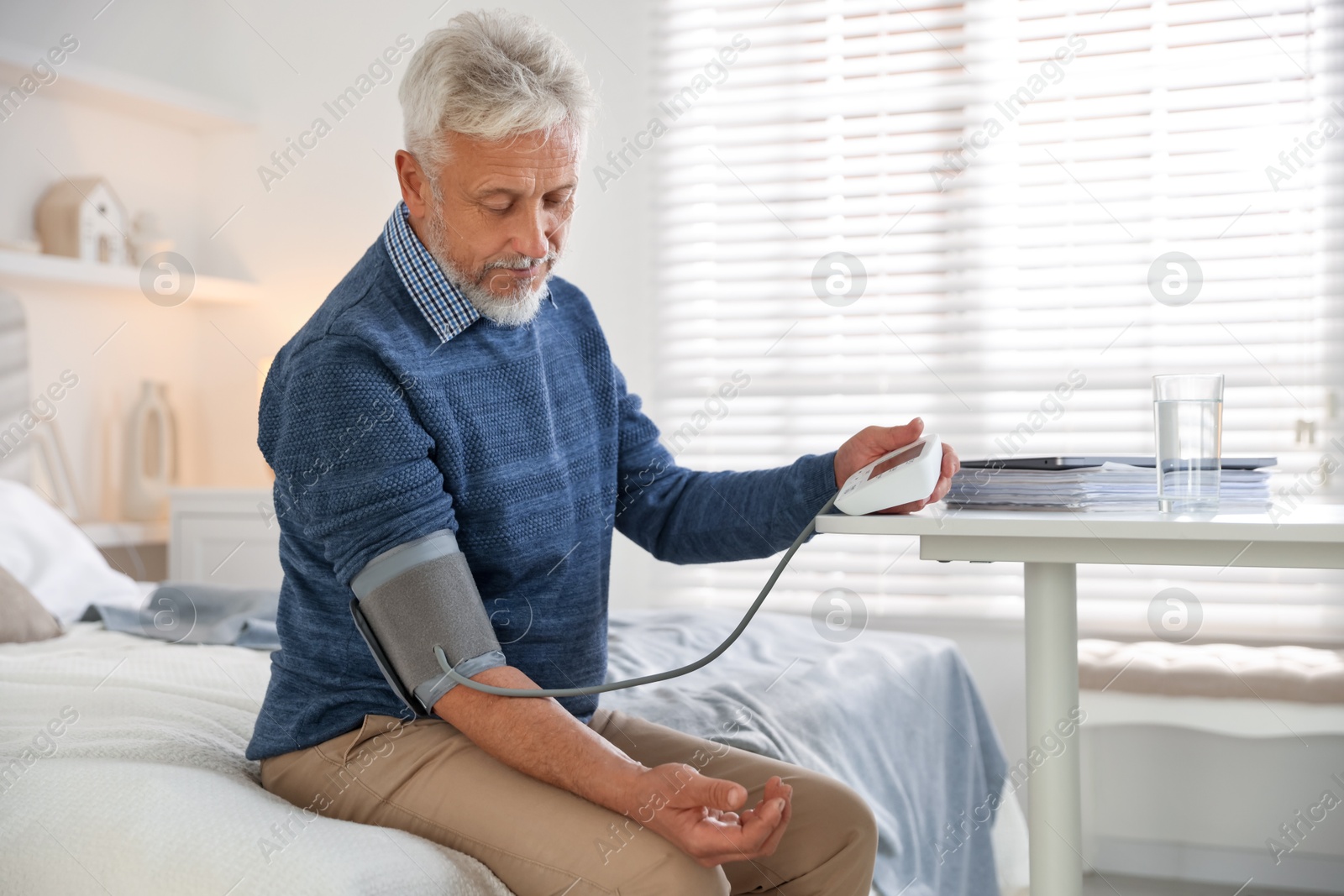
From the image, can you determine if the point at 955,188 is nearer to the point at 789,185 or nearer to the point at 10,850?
the point at 789,185

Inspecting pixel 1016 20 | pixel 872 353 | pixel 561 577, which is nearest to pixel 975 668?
pixel 872 353

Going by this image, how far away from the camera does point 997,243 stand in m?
2.72

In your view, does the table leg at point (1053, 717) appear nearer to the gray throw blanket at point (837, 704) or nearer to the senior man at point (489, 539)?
the senior man at point (489, 539)

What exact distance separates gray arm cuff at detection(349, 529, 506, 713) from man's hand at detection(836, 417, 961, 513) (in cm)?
39

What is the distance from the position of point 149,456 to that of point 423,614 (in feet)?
8.80

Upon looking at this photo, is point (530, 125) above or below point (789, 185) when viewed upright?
below

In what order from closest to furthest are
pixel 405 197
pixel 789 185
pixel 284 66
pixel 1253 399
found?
pixel 405 197 → pixel 1253 399 → pixel 789 185 → pixel 284 66

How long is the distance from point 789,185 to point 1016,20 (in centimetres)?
→ 65

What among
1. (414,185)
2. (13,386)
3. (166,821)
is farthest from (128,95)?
(166,821)

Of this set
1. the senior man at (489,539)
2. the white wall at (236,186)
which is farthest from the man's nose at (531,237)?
the white wall at (236,186)

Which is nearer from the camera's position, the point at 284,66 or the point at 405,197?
the point at 405,197

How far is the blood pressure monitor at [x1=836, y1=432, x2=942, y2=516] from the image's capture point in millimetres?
943

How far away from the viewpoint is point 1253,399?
2.52 meters

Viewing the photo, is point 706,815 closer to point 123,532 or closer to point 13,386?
point 13,386
